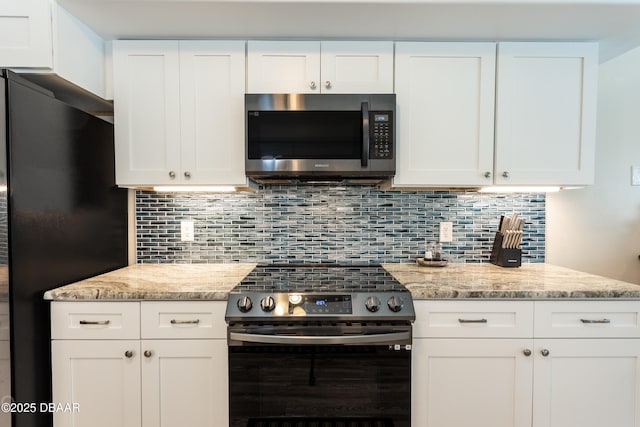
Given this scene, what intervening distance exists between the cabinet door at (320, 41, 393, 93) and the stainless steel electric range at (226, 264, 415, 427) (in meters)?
1.06

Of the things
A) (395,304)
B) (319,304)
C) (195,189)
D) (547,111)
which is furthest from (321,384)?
(547,111)

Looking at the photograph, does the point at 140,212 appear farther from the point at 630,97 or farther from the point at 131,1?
the point at 630,97

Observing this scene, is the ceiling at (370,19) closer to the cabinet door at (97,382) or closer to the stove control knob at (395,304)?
the stove control knob at (395,304)

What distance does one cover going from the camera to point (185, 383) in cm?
149

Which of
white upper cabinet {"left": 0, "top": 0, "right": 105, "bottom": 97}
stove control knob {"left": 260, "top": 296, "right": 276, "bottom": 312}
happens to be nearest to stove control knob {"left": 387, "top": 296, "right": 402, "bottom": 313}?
stove control knob {"left": 260, "top": 296, "right": 276, "bottom": 312}

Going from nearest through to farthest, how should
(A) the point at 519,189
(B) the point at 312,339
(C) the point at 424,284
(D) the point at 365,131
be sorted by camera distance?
(B) the point at 312,339
(C) the point at 424,284
(D) the point at 365,131
(A) the point at 519,189

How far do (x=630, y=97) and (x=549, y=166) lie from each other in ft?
3.12

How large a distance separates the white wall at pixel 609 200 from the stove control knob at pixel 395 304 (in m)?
1.31

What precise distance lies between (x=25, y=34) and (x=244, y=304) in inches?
58.4

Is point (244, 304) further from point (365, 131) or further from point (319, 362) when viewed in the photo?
point (365, 131)

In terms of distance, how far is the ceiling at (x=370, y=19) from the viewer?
149cm

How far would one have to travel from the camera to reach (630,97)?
2143mm

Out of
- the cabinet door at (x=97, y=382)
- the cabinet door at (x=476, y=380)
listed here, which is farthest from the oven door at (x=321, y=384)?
the cabinet door at (x=97, y=382)

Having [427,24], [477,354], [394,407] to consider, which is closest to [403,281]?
[477,354]
